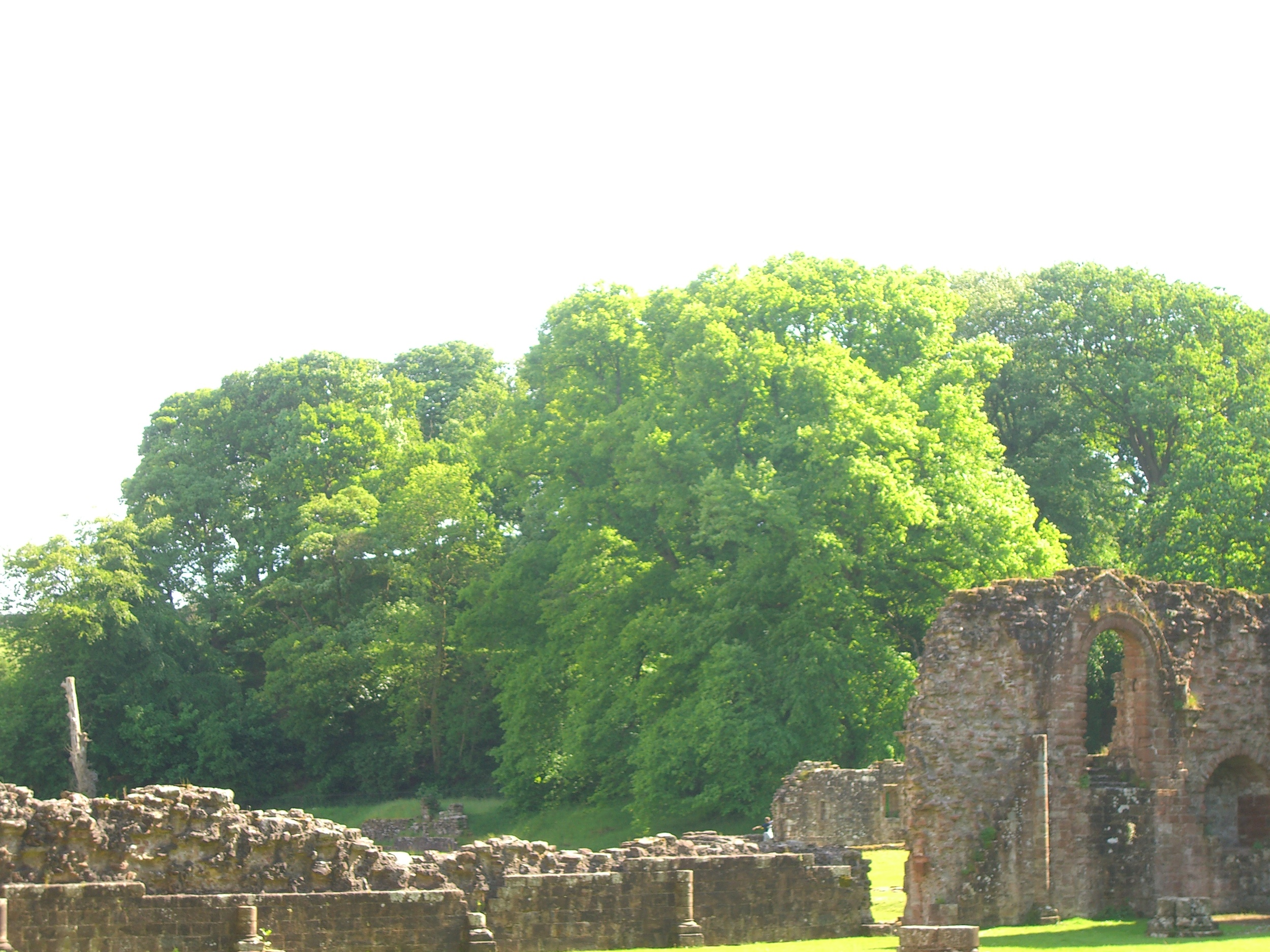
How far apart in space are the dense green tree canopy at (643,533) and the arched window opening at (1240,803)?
8.28 meters

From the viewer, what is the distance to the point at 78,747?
149 ft

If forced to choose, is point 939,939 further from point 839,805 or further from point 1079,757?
point 839,805

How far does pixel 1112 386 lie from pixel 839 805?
17.8m

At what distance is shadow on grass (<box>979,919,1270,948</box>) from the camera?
1756 centimetres

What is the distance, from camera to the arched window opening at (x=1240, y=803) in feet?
72.5

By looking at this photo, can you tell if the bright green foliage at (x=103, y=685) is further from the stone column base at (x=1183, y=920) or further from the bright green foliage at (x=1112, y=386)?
the stone column base at (x=1183, y=920)

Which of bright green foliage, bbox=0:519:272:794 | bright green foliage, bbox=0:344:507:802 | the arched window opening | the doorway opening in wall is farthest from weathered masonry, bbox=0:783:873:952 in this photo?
bright green foliage, bbox=0:519:272:794

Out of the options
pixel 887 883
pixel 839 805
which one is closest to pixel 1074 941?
pixel 887 883

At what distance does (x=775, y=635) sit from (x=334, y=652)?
20644 mm

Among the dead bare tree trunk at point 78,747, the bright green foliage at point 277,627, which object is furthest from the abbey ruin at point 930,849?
the dead bare tree trunk at point 78,747

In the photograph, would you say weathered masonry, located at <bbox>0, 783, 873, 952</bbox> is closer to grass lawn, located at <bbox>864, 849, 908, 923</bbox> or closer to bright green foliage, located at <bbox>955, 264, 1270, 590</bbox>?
grass lawn, located at <bbox>864, 849, 908, 923</bbox>

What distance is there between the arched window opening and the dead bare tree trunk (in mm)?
33552

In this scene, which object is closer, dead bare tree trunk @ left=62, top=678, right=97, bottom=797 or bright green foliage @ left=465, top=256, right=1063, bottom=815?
bright green foliage @ left=465, top=256, right=1063, bottom=815

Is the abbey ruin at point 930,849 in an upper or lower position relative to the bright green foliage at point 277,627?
lower
